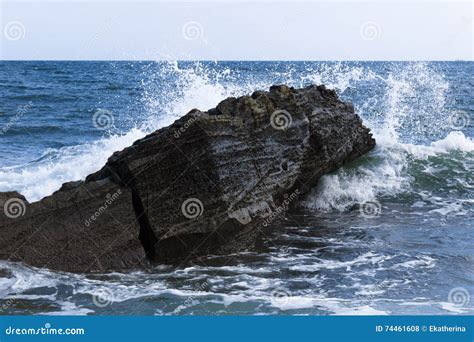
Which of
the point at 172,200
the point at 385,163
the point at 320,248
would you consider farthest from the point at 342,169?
the point at 172,200

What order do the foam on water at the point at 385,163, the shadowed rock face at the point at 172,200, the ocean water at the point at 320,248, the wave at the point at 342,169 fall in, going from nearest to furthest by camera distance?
1. the ocean water at the point at 320,248
2. the shadowed rock face at the point at 172,200
3. the foam on water at the point at 385,163
4. the wave at the point at 342,169

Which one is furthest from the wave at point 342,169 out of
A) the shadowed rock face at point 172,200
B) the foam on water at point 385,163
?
the shadowed rock face at point 172,200

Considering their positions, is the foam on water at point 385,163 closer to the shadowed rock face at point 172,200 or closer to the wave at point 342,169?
the wave at point 342,169

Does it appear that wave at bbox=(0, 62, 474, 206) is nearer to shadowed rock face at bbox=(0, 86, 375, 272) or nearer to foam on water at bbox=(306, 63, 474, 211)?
foam on water at bbox=(306, 63, 474, 211)

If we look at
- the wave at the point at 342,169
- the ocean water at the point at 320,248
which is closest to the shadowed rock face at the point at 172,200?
the ocean water at the point at 320,248

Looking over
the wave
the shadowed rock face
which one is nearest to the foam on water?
the wave

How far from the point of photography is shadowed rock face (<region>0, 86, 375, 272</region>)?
795cm

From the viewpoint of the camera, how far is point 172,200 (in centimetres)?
849

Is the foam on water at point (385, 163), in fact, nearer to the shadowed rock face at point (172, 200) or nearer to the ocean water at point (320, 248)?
the ocean water at point (320, 248)

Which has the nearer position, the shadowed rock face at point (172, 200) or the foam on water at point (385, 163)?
the shadowed rock face at point (172, 200)

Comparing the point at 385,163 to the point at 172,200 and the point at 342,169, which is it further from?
the point at 172,200

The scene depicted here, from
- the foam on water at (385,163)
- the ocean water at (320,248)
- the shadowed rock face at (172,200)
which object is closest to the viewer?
the ocean water at (320,248)

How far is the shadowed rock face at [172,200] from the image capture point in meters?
7.95

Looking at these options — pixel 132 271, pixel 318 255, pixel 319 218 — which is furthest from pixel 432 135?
pixel 132 271
